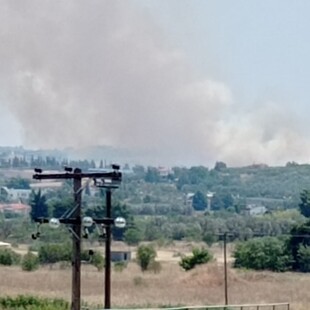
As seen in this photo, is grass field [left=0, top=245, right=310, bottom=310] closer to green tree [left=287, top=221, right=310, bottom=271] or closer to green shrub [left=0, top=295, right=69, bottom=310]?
green shrub [left=0, top=295, right=69, bottom=310]

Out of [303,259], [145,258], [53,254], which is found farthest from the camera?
[303,259]

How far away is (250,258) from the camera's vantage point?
102500 mm

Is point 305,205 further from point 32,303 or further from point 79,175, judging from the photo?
point 79,175

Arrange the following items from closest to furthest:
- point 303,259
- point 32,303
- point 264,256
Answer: point 32,303 < point 264,256 < point 303,259

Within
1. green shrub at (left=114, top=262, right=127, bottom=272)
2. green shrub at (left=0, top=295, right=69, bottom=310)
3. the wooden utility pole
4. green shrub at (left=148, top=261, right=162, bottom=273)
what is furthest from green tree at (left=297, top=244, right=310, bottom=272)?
the wooden utility pole

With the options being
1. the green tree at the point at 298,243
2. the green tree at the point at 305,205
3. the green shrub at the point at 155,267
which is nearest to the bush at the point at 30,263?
the green shrub at the point at 155,267

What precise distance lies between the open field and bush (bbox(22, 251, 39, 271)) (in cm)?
71

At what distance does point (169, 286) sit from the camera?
82188 mm

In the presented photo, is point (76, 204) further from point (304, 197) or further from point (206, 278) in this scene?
point (304, 197)

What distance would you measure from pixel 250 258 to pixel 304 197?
75.6 metres

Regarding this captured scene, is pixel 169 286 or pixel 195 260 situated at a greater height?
pixel 195 260

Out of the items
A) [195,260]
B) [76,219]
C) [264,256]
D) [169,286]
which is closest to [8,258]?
[195,260]

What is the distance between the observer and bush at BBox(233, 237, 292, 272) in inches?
3942

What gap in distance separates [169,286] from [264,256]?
19.9 meters
